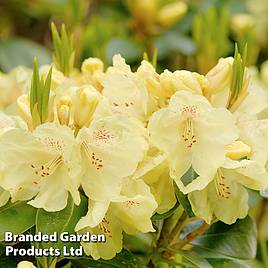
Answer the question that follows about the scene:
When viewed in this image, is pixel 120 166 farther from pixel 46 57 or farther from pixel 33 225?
pixel 46 57

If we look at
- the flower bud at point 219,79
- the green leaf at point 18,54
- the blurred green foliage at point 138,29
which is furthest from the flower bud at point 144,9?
the flower bud at point 219,79

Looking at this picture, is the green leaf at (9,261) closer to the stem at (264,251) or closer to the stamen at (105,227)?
the stamen at (105,227)

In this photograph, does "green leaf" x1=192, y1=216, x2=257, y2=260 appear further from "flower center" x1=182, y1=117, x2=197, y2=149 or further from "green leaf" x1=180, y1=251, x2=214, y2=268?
"flower center" x1=182, y1=117, x2=197, y2=149

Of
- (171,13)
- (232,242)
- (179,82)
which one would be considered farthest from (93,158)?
(171,13)

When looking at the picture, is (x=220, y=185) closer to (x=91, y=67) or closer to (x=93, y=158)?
(x=93, y=158)

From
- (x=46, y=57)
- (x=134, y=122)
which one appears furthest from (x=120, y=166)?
(x=46, y=57)

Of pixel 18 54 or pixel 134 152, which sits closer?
pixel 134 152
